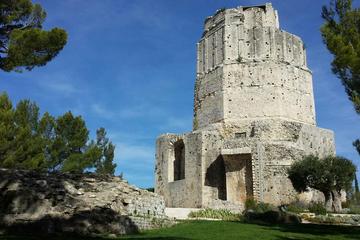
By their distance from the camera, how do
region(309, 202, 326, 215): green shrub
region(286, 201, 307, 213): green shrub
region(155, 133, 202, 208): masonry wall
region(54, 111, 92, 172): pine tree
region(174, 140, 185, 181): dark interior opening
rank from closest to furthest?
region(309, 202, 326, 215): green shrub, region(286, 201, 307, 213): green shrub, region(54, 111, 92, 172): pine tree, region(155, 133, 202, 208): masonry wall, region(174, 140, 185, 181): dark interior opening

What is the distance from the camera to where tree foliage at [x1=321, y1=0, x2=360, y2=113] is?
12.7 meters

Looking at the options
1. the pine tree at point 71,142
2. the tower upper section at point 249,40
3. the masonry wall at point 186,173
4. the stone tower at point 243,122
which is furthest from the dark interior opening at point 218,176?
the tower upper section at point 249,40

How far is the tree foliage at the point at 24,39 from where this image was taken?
13883 millimetres

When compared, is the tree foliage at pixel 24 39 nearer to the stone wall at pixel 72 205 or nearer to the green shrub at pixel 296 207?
the stone wall at pixel 72 205

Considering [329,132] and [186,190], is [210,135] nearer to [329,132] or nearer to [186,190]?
[186,190]

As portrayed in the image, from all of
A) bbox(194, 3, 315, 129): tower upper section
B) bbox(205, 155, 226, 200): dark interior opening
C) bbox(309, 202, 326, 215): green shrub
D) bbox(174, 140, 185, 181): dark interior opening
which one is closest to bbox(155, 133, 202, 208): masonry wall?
bbox(174, 140, 185, 181): dark interior opening

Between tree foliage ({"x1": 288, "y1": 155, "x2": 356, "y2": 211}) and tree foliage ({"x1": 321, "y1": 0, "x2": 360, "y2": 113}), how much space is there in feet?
38.5

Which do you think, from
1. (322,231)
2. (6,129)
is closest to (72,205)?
(322,231)

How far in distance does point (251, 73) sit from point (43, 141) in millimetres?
15999

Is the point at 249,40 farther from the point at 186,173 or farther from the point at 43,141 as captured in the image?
the point at 43,141

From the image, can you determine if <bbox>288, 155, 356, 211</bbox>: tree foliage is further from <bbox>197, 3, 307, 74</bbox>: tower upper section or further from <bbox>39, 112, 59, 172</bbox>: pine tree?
<bbox>39, 112, 59, 172</bbox>: pine tree

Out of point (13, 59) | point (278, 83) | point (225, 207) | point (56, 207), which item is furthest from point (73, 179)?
point (278, 83)

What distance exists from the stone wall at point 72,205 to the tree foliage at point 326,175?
1172cm

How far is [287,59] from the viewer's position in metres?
33.3
